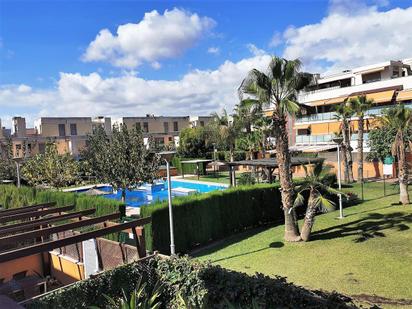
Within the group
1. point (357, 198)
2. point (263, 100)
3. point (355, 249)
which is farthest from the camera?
point (357, 198)

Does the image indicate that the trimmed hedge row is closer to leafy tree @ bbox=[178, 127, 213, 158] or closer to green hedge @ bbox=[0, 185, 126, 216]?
green hedge @ bbox=[0, 185, 126, 216]

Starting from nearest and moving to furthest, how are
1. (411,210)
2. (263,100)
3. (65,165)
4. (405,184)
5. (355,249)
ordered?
(355,249) < (263,100) < (411,210) < (405,184) < (65,165)

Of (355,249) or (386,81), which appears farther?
(386,81)

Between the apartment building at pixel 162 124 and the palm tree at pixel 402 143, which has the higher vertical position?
the apartment building at pixel 162 124

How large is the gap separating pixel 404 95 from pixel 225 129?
19379 mm

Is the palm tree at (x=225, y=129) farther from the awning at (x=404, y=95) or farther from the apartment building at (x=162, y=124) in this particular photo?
the apartment building at (x=162, y=124)

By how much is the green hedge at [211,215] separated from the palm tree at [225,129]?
24.6 meters

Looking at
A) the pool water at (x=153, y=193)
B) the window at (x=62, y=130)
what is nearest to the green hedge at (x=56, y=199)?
the pool water at (x=153, y=193)

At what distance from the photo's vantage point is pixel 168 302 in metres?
8.68

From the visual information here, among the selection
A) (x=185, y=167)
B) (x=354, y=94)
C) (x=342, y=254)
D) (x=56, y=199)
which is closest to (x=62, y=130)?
(x=185, y=167)

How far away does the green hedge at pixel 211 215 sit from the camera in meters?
15.1

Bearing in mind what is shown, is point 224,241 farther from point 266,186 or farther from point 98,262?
point 98,262

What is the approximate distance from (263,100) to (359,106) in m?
17.2

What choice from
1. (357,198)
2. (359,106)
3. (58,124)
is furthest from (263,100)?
(58,124)
